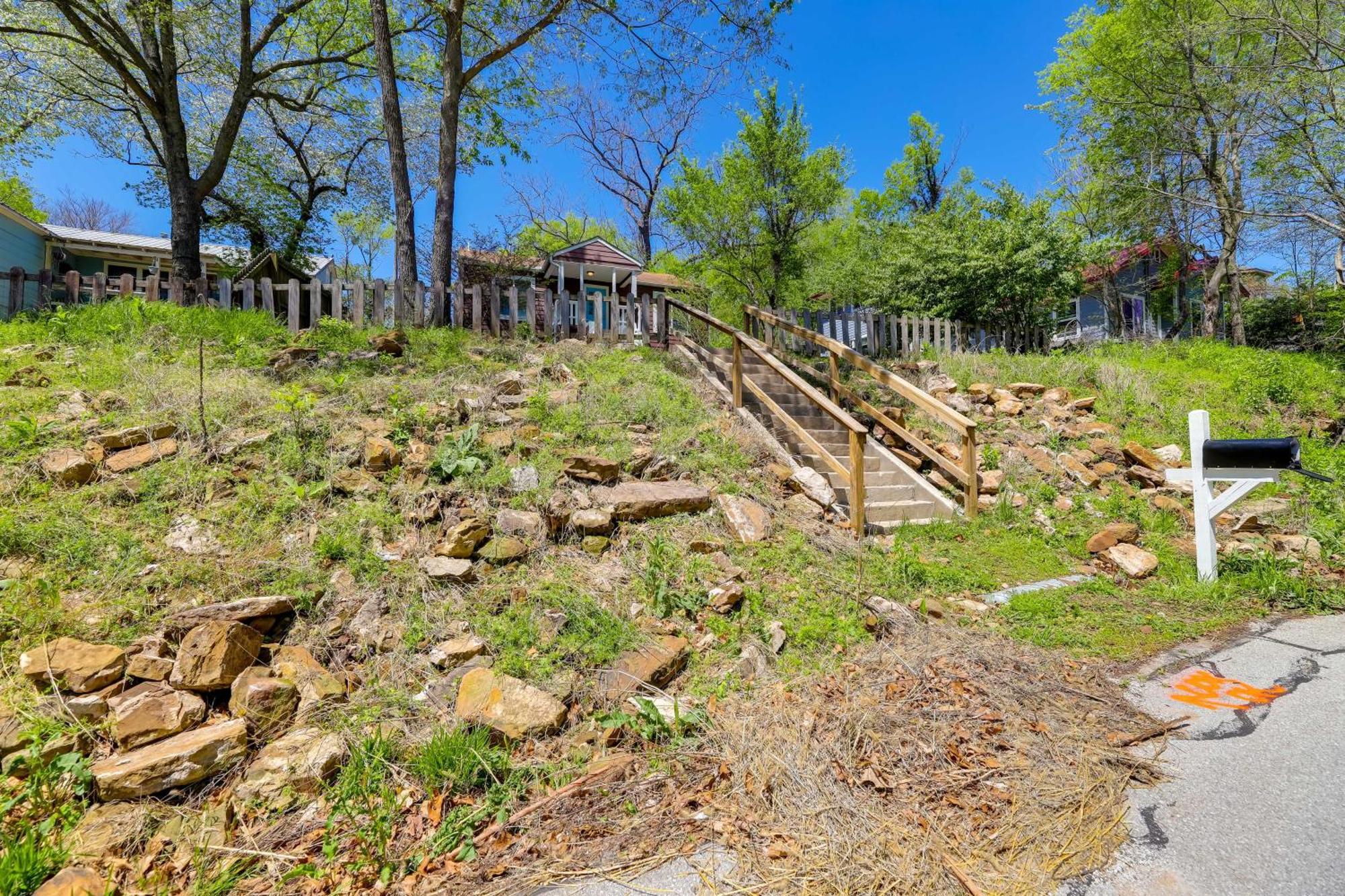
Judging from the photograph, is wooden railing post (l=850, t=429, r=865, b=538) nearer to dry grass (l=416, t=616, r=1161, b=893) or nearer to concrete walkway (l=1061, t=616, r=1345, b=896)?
concrete walkway (l=1061, t=616, r=1345, b=896)

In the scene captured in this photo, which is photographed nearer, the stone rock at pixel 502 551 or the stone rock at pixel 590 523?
the stone rock at pixel 502 551

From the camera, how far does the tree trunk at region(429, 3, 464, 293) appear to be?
8414 millimetres

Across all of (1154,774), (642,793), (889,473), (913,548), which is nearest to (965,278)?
(889,473)

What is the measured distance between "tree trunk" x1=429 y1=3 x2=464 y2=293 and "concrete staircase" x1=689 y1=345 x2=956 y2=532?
4.47 meters

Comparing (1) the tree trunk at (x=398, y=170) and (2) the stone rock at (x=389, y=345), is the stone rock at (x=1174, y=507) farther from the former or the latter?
(1) the tree trunk at (x=398, y=170)

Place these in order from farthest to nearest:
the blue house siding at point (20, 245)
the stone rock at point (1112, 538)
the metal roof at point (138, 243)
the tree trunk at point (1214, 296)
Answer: the metal roof at point (138, 243), the blue house siding at point (20, 245), the tree trunk at point (1214, 296), the stone rock at point (1112, 538)

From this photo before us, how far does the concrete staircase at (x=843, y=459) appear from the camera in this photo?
5.75 m

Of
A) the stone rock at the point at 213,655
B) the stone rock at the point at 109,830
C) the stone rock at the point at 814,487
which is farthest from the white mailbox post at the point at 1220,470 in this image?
the stone rock at the point at 109,830

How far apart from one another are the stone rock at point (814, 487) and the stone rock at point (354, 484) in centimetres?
373

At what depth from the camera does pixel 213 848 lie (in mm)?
1862

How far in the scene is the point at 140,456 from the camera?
3803 mm

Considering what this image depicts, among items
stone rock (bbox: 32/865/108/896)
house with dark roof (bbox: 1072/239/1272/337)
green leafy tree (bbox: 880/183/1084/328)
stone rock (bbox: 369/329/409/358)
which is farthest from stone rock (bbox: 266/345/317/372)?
house with dark roof (bbox: 1072/239/1272/337)

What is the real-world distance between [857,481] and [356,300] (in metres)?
6.92

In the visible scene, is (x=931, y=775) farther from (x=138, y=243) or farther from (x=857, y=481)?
(x=138, y=243)
